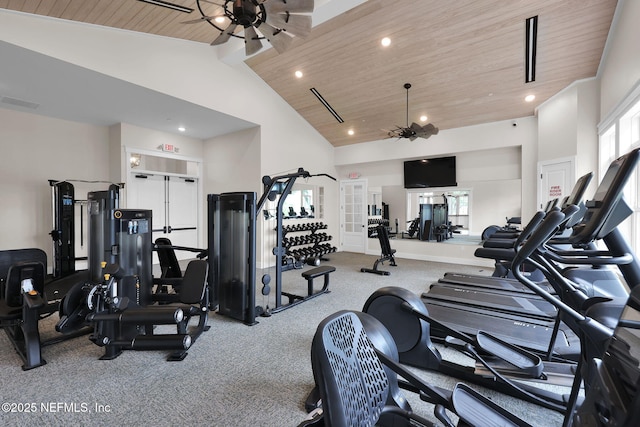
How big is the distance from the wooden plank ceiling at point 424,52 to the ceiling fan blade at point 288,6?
7.44ft

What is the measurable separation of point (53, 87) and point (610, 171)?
7.06m

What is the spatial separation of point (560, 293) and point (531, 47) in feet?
15.9

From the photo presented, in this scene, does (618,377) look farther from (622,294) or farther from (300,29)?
(300,29)

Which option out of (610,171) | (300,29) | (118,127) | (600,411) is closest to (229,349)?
(600,411)

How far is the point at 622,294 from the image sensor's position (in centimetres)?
208

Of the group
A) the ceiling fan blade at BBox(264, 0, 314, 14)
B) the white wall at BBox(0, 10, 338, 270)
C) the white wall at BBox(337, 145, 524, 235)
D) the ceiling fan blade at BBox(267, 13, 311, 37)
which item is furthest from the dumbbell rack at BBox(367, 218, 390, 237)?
the ceiling fan blade at BBox(264, 0, 314, 14)

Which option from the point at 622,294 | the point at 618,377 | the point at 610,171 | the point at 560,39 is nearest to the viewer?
Result: the point at 618,377

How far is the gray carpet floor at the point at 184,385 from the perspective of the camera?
1865 mm

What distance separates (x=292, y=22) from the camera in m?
3.00

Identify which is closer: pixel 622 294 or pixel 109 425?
pixel 109 425

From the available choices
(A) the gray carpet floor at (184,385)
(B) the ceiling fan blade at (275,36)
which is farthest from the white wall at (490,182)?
(A) the gray carpet floor at (184,385)

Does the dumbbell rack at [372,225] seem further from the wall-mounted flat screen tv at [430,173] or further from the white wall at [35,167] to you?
the white wall at [35,167]

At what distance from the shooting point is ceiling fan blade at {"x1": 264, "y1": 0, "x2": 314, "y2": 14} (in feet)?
8.91

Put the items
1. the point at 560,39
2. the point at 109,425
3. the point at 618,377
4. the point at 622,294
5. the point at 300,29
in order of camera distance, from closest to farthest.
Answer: the point at 618,377, the point at 109,425, the point at 622,294, the point at 300,29, the point at 560,39
